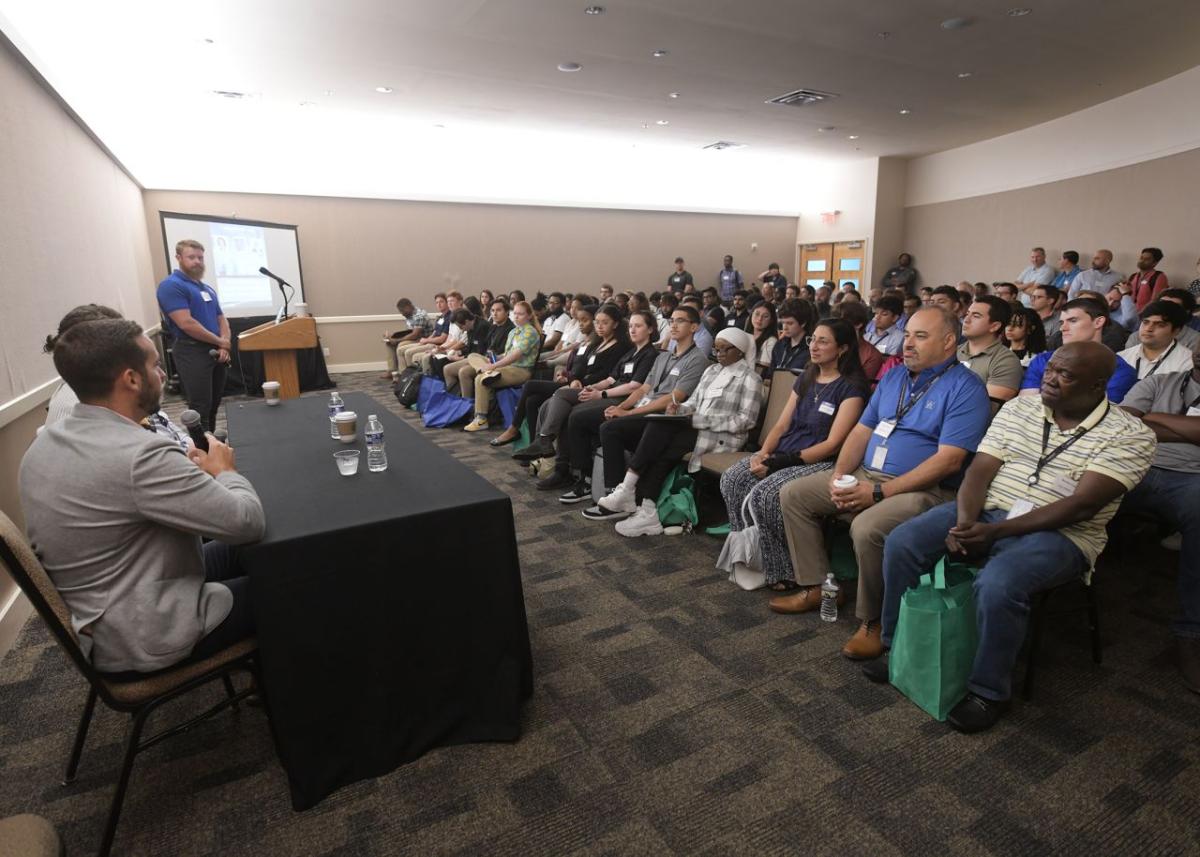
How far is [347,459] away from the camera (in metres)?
1.99

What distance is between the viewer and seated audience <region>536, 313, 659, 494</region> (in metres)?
3.91

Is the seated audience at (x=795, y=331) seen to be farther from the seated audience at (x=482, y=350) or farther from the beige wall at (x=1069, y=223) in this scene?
the beige wall at (x=1069, y=223)

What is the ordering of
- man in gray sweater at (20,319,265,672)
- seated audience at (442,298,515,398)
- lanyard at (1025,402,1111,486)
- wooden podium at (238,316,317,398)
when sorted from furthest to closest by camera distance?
wooden podium at (238,316,317,398), seated audience at (442,298,515,398), lanyard at (1025,402,1111,486), man in gray sweater at (20,319,265,672)

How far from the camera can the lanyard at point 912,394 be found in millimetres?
2381

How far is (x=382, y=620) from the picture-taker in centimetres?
161

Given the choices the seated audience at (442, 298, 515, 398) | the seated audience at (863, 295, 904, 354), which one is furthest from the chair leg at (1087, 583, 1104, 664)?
the seated audience at (442, 298, 515, 398)

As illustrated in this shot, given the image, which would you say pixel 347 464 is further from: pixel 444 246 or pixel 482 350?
pixel 444 246

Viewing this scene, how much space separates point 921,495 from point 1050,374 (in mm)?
588

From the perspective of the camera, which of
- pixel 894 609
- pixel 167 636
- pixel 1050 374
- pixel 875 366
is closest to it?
pixel 167 636

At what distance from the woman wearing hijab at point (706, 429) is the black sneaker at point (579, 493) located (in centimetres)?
53

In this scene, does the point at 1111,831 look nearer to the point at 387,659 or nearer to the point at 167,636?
the point at 387,659

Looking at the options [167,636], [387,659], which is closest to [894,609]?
[387,659]

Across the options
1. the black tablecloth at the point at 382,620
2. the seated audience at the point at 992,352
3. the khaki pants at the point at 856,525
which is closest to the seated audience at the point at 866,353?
the seated audience at the point at 992,352

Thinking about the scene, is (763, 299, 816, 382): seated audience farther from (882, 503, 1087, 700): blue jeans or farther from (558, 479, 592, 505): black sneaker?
(882, 503, 1087, 700): blue jeans
